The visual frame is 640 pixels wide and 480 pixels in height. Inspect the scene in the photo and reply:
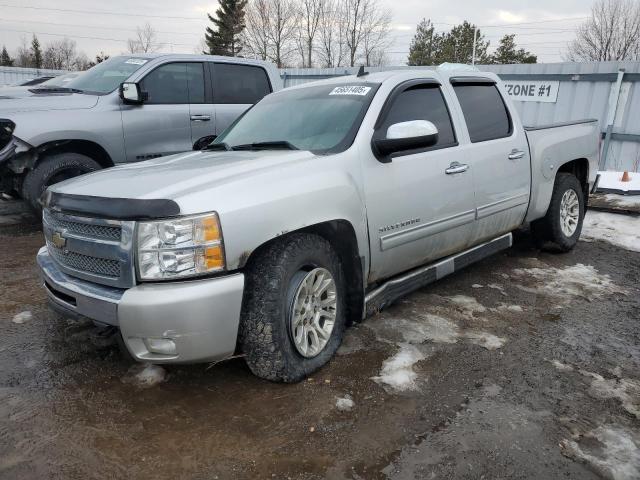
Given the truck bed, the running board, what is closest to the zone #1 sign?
the truck bed

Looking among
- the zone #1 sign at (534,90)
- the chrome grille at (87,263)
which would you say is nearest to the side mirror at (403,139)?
the chrome grille at (87,263)

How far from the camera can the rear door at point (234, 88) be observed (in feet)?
22.6

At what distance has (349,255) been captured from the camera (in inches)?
127

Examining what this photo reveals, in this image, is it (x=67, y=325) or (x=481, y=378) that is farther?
(x=67, y=325)

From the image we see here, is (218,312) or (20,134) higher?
(20,134)

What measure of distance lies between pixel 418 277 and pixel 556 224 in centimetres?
237

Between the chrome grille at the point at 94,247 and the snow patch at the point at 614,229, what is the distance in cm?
559

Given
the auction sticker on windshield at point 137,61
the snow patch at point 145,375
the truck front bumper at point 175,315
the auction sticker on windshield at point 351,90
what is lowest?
the snow patch at point 145,375

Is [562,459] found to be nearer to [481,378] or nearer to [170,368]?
[481,378]

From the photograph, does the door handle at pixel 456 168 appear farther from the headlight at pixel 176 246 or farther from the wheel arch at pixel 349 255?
the headlight at pixel 176 246

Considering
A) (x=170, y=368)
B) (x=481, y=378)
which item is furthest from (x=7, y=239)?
(x=481, y=378)

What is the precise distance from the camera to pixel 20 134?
5.34 meters

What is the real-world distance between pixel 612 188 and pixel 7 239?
8.48 metres

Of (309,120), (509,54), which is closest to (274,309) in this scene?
(309,120)
